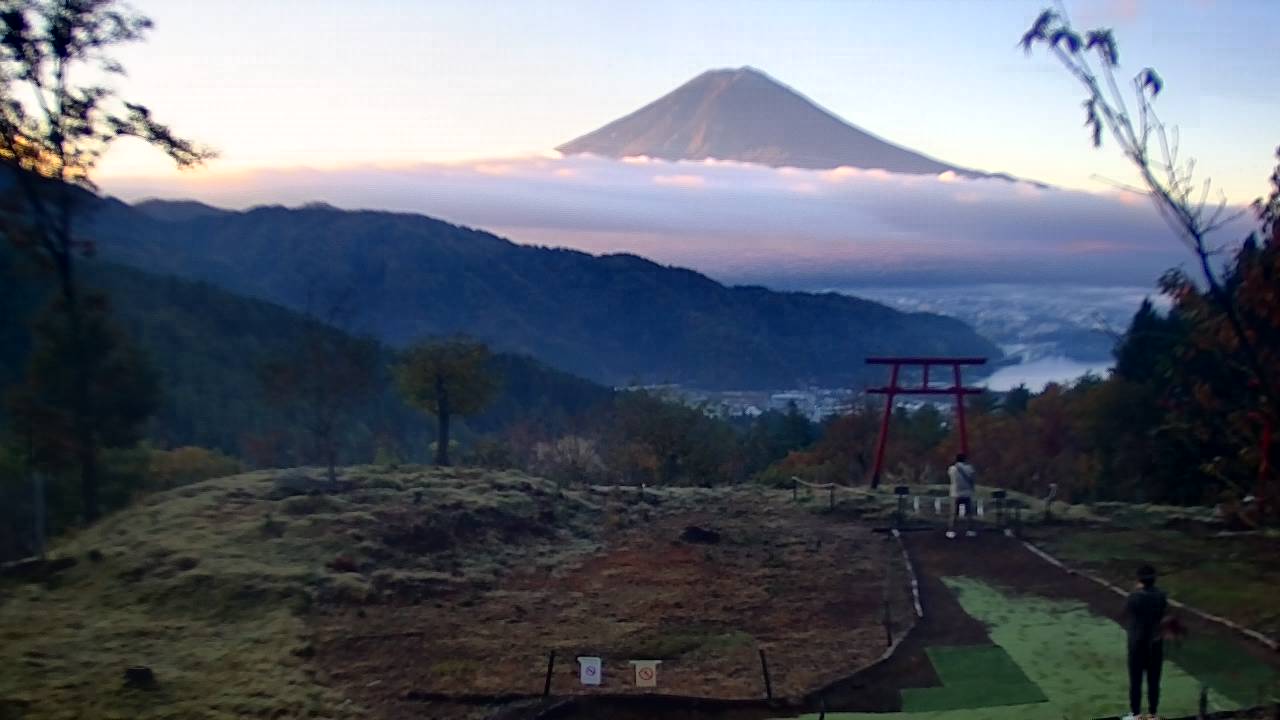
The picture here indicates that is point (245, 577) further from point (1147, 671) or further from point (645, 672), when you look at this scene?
point (1147, 671)

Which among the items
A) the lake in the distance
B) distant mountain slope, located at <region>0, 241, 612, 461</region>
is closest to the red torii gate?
distant mountain slope, located at <region>0, 241, 612, 461</region>

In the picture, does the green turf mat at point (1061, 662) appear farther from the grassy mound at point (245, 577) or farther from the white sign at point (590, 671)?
the grassy mound at point (245, 577)

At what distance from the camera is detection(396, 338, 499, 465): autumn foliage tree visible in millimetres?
22906

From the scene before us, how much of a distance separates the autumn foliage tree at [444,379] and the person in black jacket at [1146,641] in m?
16.9

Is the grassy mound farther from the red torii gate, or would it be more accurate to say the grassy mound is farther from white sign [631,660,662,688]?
the red torii gate

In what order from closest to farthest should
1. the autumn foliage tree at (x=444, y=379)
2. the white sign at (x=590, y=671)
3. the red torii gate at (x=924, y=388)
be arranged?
the white sign at (x=590, y=671) → the red torii gate at (x=924, y=388) → the autumn foliage tree at (x=444, y=379)

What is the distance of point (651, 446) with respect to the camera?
Answer: 31.3 m

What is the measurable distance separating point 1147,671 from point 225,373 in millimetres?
49512

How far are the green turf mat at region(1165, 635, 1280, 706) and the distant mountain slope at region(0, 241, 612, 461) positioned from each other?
2961cm

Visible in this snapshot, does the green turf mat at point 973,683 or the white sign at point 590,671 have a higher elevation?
the white sign at point 590,671

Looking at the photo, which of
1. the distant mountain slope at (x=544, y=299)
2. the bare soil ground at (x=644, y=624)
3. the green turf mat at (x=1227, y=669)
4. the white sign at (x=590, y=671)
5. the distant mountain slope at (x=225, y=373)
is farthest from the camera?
the distant mountain slope at (x=544, y=299)

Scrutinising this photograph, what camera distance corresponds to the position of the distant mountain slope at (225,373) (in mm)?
41000

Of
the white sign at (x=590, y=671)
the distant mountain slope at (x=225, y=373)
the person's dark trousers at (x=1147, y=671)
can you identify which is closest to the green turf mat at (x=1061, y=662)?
the person's dark trousers at (x=1147, y=671)

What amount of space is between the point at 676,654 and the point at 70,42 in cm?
1335
